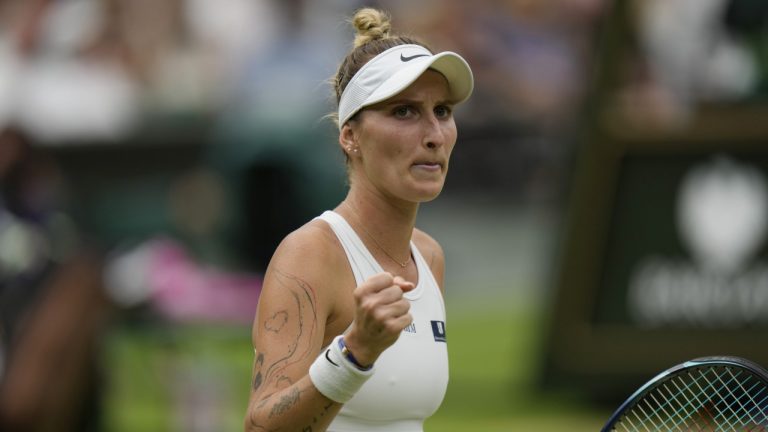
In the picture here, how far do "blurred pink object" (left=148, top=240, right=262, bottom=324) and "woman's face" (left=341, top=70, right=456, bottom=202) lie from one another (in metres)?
10.7

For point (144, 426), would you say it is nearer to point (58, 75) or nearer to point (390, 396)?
point (58, 75)

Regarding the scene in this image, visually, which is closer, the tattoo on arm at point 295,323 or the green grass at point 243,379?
the tattoo on arm at point 295,323

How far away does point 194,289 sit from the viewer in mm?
14914

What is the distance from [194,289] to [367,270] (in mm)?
11141

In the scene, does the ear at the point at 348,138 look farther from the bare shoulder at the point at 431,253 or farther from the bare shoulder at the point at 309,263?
the bare shoulder at the point at 431,253

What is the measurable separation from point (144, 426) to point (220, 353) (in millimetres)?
1689

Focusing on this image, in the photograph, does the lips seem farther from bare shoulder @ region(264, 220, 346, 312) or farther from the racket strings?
the racket strings

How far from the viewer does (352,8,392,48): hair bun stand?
4121mm

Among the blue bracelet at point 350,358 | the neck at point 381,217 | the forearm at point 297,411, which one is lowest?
the forearm at point 297,411

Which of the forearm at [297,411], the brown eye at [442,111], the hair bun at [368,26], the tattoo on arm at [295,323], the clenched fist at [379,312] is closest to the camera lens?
the clenched fist at [379,312]

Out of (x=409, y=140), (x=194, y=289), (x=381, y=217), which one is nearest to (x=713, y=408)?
(x=381, y=217)

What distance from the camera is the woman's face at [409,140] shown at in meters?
3.91

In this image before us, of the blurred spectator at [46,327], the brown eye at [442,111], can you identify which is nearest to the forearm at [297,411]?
the brown eye at [442,111]

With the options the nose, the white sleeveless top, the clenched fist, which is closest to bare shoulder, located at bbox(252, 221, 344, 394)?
the white sleeveless top
